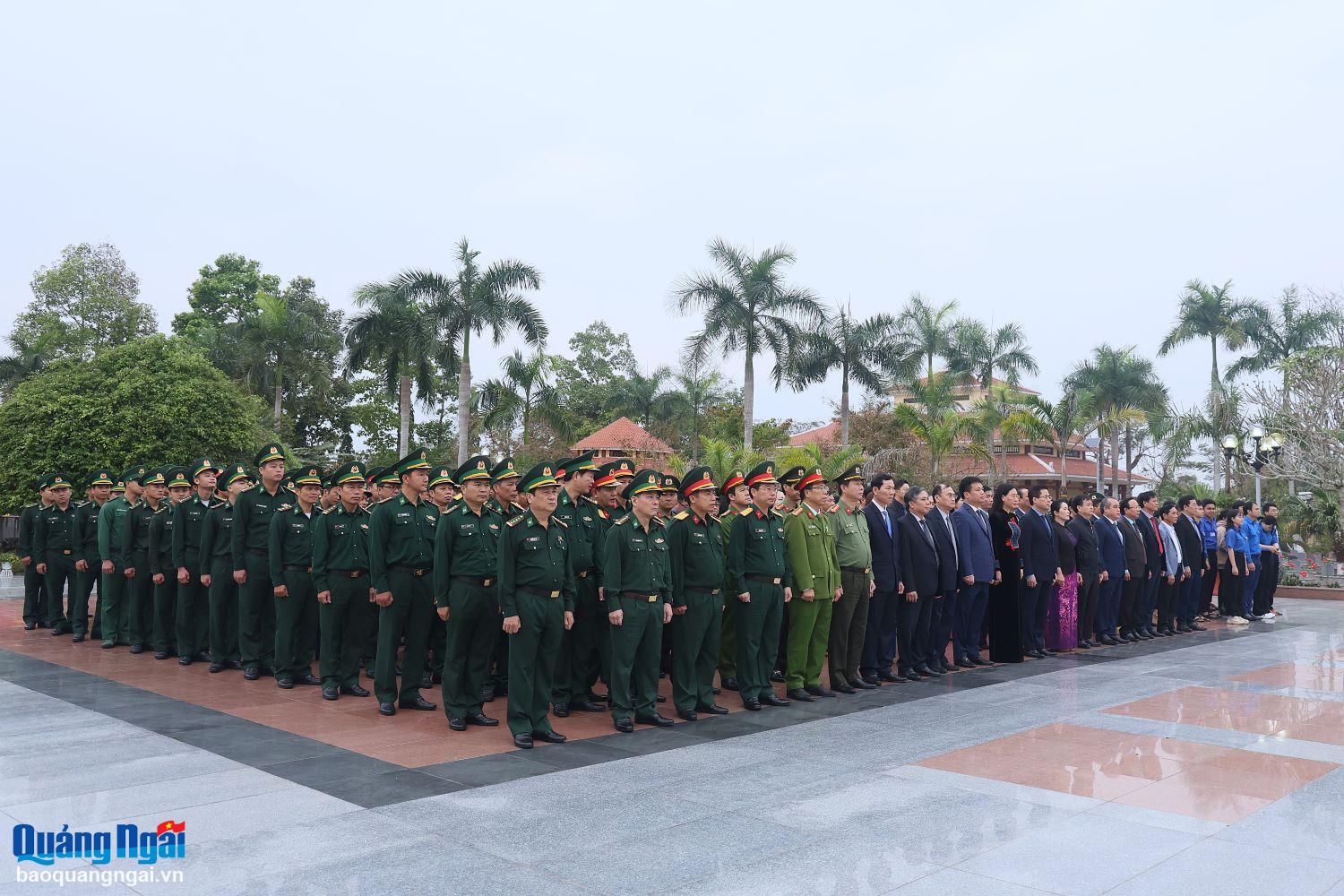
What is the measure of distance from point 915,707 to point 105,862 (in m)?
4.96

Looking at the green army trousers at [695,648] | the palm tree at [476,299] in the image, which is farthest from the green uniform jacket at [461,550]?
the palm tree at [476,299]

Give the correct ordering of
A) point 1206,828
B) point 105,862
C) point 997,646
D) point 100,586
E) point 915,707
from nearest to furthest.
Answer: point 105,862, point 1206,828, point 915,707, point 997,646, point 100,586

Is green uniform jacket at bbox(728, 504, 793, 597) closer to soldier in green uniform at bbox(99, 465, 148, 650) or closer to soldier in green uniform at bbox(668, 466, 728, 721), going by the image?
soldier in green uniform at bbox(668, 466, 728, 721)

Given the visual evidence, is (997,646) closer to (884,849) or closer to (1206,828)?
(1206,828)

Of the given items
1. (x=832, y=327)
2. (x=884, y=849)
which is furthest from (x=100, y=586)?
(x=832, y=327)

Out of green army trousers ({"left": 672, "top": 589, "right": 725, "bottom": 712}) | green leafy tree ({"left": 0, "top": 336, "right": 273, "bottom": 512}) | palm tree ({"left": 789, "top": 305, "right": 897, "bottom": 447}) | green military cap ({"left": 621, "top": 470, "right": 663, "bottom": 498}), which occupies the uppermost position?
palm tree ({"left": 789, "top": 305, "right": 897, "bottom": 447})

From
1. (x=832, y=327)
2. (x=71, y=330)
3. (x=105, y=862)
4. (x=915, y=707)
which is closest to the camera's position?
(x=105, y=862)

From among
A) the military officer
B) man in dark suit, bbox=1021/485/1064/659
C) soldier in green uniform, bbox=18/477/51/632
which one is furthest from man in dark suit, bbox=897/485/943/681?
soldier in green uniform, bbox=18/477/51/632

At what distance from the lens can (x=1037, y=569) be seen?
31.3 ft

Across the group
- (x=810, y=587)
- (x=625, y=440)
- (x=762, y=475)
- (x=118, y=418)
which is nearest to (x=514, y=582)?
(x=762, y=475)

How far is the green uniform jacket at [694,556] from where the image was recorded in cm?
670

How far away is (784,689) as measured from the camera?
25.5 ft

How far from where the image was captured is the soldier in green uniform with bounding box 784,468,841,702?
23.8 feet

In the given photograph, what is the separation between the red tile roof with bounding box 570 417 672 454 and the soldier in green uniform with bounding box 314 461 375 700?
26327 mm
